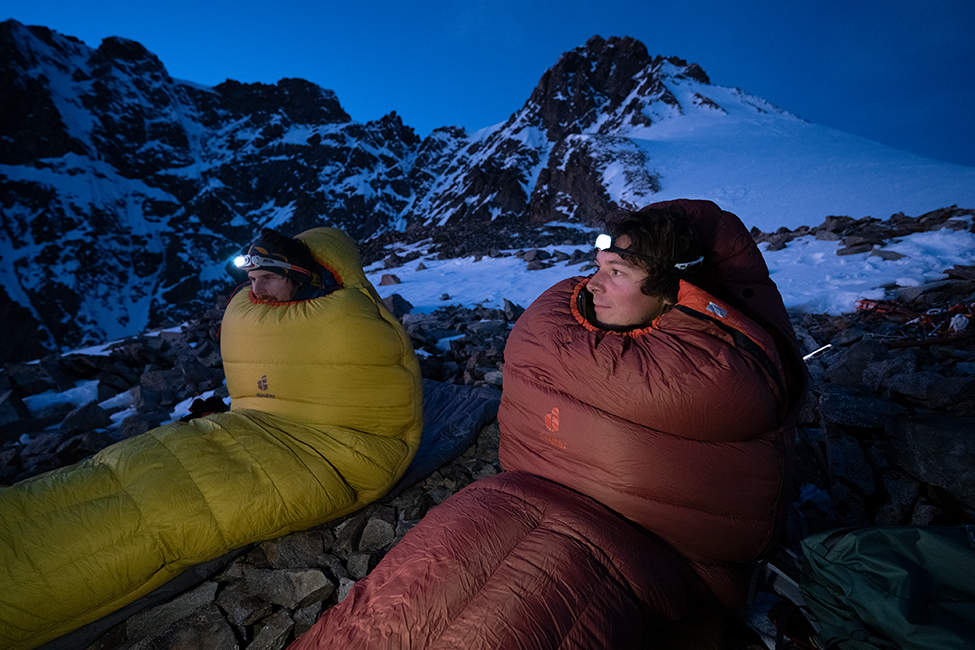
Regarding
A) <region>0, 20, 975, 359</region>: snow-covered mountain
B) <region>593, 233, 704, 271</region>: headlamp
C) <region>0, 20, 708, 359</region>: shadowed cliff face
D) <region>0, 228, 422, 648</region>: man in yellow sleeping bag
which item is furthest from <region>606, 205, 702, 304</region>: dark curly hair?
<region>0, 20, 708, 359</region>: shadowed cliff face

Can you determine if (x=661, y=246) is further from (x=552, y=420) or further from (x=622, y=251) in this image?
(x=552, y=420)

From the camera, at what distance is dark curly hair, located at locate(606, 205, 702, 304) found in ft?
5.64

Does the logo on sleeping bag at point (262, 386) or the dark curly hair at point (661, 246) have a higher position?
the dark curly hair at point (661, 246)

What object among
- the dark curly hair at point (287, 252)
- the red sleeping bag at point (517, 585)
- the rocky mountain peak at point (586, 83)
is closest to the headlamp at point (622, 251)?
the red sleeping bag at point (517, 585)

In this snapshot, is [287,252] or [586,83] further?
[586,83]

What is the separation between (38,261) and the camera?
66.2 m

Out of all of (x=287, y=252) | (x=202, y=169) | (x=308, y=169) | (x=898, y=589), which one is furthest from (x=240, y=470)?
(x=202, y=169)

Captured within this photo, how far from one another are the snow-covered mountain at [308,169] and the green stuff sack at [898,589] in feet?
55.5

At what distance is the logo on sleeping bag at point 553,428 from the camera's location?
5.37 ft

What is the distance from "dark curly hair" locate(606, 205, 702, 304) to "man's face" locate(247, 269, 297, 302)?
6.82ft

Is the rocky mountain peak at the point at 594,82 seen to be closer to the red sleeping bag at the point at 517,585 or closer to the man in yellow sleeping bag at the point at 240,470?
the man in yellow sleeping bag at the point at 240,470

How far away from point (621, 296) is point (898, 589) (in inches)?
49.6

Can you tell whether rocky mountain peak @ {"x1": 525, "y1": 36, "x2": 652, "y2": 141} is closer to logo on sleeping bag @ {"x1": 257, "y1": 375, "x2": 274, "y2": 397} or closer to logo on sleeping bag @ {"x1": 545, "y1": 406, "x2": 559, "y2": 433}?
logo on sleeping bag @ {"x1": 257, "y1": 375, "x2": 274, "y2": 397}

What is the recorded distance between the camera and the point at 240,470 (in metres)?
1.90
